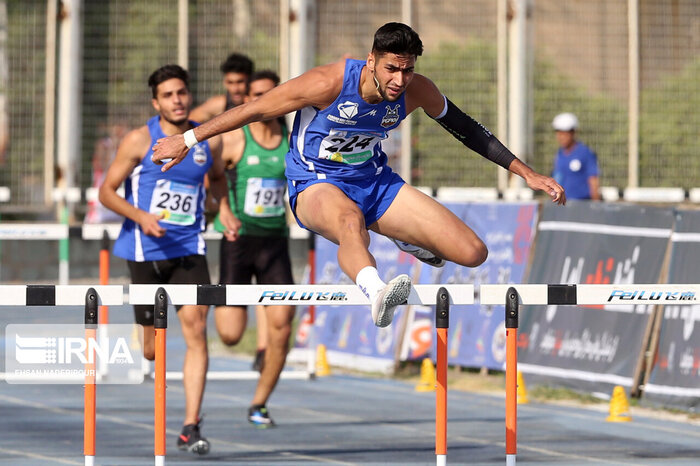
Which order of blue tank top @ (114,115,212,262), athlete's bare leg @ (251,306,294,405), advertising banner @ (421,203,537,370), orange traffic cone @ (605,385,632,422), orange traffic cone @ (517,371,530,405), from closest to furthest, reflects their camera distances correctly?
blue tank top @ (114,115,212,262)
athlete's bare leg @ (251,306,294,405)
orange traffic cone @ (605,385,632,422)
orange traffic cone @ (517,371,530,405)
advertising banner @ (421,203,537,370)

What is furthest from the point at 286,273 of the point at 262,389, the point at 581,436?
the point at 581,436

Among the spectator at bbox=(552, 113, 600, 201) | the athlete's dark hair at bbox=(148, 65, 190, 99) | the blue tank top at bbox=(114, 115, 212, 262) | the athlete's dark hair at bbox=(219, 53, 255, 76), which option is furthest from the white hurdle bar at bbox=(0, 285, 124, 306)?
the spectator at bbox=(552, 113, 600, 201)

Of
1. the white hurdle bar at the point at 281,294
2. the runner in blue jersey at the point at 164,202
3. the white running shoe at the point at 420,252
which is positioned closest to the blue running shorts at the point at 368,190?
the white running shoe at the point at 420,252

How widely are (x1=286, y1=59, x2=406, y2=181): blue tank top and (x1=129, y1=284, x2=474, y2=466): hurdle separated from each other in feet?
3.48

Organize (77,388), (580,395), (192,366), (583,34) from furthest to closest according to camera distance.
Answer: (583,34) → (77,388) → (580,395) → (192,366)

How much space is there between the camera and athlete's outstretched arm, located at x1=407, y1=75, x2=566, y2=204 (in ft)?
25.2

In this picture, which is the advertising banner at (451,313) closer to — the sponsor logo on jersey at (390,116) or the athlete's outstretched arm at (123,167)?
the athlete's outstretched arm at (123,167)

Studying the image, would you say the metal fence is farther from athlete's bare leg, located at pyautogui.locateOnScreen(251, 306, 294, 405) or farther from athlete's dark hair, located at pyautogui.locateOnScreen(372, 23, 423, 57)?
athlete's dark hair, located at pyautogui.locateOnScreen(372, 23, 423, 57)

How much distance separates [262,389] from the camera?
33.6 feet

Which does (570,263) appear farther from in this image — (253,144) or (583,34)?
(583,34)

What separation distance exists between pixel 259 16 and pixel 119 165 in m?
10.6

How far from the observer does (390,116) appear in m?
7.46

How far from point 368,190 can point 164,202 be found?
214cm

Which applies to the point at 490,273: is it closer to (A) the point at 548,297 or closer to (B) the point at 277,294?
(A) the point at 548,297
